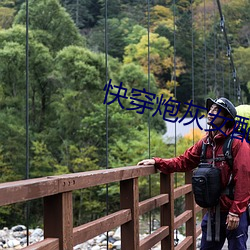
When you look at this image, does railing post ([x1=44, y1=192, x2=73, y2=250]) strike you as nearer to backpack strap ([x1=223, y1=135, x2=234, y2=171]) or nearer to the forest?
backpack strap ([x1=223, y1=135, x2=234, y2=171])

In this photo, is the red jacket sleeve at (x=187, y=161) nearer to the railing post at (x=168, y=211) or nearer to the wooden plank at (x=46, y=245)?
the railing post at (x=168, y=211)

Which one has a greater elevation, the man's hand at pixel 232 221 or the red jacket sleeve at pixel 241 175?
the red jacket sleeve at pixel 241 175

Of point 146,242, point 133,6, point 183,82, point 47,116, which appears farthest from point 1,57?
point 146,242

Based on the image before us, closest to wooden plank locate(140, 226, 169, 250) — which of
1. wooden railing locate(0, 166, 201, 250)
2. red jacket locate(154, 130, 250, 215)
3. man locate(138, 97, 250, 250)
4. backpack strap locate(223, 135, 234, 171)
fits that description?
wooden railing locate(0, 166, 201, 250)

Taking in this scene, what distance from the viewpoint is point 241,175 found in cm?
203

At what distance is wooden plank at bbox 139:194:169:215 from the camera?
2.28m

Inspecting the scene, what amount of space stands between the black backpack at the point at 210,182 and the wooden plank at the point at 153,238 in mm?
302

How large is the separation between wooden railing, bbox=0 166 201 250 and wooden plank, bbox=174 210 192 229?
0.09m

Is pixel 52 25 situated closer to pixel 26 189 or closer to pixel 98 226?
pixel 98 226

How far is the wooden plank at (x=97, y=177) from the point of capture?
1.51 m

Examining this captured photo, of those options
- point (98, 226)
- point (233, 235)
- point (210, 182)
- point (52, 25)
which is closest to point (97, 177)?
point (98, 226)

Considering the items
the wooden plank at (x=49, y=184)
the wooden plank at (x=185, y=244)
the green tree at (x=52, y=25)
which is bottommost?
the wooden plank at (x=185, y=244)

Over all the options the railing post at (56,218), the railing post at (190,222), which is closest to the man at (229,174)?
the railing post at (56,218)

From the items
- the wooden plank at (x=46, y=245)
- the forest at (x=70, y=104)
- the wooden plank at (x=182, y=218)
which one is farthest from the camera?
the forest at (x=70, y=104)
